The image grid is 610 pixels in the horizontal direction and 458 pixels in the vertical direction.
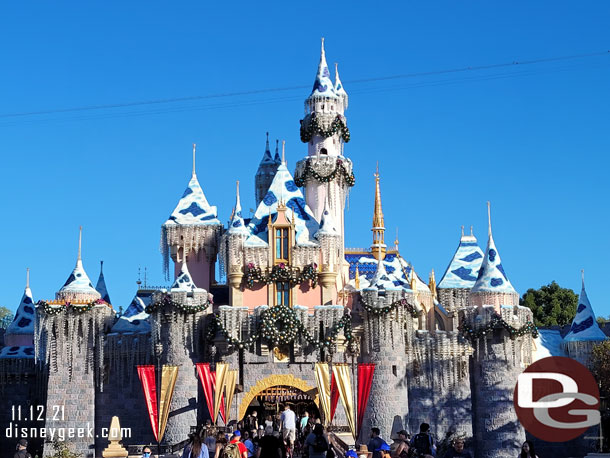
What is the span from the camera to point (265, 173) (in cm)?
5575

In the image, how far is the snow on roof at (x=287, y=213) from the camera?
45.2 metres

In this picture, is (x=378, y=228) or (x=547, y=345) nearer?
(x=547, y=345)

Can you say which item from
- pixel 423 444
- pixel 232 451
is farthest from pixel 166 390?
pixel 423 444

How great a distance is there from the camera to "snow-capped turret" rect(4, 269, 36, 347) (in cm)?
4953

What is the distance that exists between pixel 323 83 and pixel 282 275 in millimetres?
11984

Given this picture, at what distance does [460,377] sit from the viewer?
147 feet

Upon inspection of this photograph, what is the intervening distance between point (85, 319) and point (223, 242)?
7.21 metres

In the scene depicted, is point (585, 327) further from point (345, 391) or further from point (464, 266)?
point (345, 391)

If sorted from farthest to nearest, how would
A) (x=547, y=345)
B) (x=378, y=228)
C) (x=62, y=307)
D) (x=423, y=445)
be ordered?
1. (x=378, y=228)
2. (x=547, y=345)
3. (x=62, y=307)
4. (x=423, y=445)

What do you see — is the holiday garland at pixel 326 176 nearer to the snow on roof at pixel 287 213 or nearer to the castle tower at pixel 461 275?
the snow on roof at pixel 287 213

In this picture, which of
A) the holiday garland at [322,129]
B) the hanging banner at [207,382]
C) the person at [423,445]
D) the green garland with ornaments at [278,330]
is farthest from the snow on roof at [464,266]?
the person at [423,445]

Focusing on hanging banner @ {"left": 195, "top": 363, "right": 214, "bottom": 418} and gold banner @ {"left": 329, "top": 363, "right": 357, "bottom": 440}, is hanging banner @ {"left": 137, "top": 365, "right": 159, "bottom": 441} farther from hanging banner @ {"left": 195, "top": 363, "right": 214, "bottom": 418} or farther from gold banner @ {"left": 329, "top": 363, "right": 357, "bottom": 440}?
gold banner @ {"left": 329, "top": 363, "right": 357, "bottom": 440}

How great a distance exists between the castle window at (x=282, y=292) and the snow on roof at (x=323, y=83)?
11280 millimetres

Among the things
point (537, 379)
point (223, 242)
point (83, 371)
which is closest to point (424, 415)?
point (537, 379)
